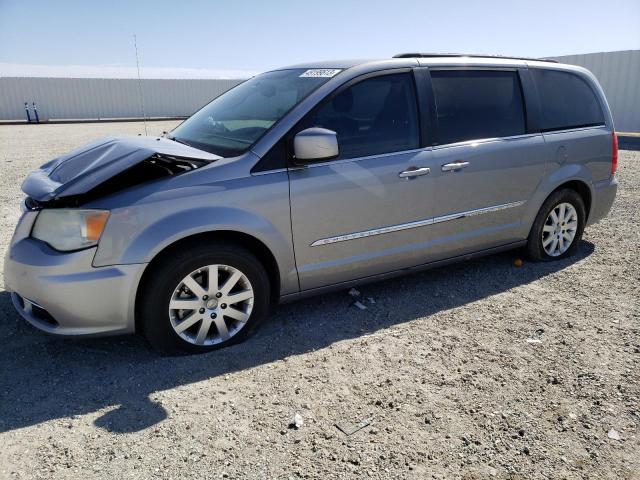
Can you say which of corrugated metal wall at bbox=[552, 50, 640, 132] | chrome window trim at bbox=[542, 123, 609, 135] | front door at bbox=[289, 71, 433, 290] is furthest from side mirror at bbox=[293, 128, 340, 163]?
corrugated metal wall at bbox=[552, 50, 640, 132]

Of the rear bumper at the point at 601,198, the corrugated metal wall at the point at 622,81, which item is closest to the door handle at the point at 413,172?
the rear bumper at the point at 601,198

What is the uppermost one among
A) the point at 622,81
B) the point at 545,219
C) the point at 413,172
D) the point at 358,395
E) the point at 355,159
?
the point at 622,81

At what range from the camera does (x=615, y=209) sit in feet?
23.0

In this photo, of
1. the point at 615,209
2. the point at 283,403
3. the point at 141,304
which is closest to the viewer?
the point at 283,403

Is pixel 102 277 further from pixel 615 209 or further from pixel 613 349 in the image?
pixel 615 209

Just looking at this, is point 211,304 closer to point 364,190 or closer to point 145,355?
point 145,355

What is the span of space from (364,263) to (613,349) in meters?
1.75

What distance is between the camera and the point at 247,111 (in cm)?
378

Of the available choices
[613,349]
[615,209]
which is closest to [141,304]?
[613,349]

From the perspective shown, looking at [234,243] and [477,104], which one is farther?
[477,104]

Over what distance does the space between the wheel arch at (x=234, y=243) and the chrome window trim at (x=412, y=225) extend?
0.32m

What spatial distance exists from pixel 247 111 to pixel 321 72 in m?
0.62

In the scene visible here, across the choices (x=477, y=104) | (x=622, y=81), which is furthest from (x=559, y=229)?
(x=622, y=81)

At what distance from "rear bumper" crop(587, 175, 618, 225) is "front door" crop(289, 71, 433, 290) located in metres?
2.16
